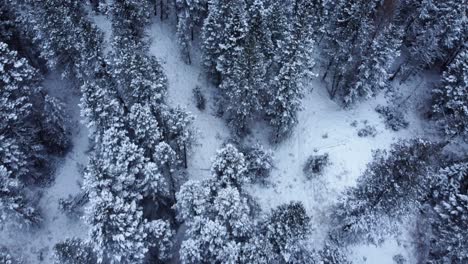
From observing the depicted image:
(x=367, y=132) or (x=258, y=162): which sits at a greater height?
(x=367, y=132)

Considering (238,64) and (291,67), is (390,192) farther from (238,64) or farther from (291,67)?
(238,64)

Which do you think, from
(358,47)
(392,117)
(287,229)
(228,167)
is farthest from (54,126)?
(392,117)

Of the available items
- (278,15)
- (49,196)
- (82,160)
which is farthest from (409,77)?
(49,196)

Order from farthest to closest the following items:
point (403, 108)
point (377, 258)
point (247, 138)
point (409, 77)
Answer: point (409, 77) → point (403, 108) → point (247, 138) → point (377, 258)

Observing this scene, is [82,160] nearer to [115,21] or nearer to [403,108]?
[115,21]

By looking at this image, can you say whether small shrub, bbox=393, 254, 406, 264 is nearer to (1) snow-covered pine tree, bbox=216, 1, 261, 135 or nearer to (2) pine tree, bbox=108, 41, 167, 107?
(1) snow-covered pine tree, bbox=216, 1, 261, 135
